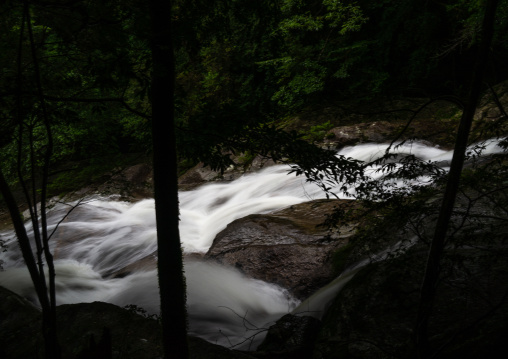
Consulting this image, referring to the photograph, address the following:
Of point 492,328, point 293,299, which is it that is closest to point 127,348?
point 293,299

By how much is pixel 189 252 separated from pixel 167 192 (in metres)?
5.25

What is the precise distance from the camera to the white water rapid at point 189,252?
5.66 m

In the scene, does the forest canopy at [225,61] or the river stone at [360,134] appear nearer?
the forest canopy at [225,61]

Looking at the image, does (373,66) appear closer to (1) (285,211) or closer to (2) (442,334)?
(1) (285,211)

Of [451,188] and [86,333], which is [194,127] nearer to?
[451,188]

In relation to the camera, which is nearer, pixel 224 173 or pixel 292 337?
pixel 292 337

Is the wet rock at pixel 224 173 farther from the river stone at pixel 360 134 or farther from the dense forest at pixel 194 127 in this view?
the dense forest at pixel 194 127

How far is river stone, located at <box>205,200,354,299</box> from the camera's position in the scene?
5.64m

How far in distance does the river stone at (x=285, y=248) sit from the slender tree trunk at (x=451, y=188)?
2.54m

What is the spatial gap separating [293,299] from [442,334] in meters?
2.82

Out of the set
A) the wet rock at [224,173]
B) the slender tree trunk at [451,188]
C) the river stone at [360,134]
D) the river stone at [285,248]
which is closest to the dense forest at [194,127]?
the slender tree trunk at [451,188]

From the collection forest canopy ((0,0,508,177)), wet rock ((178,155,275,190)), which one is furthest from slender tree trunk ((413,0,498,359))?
wet rock ((178,155,275,190))

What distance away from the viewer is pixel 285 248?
239 inches

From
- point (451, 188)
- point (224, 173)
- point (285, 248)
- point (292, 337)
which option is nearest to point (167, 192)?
point (451, 188)
